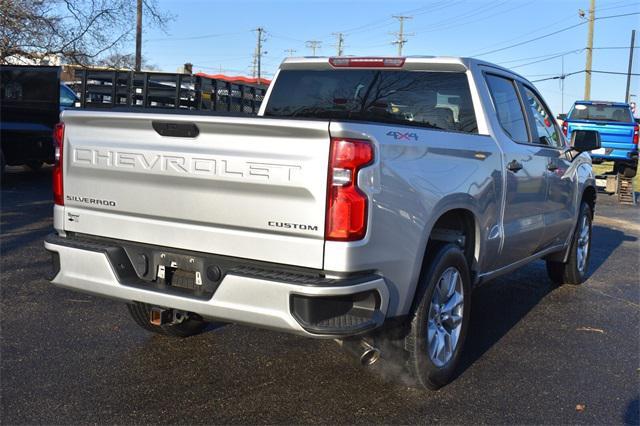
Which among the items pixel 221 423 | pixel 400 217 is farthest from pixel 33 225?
pixel 400 217

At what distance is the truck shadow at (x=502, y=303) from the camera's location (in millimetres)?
4797

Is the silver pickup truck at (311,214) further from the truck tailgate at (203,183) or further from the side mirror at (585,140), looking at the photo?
Result: the side mirror at (585,140)

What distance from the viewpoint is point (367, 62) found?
491 centimetres

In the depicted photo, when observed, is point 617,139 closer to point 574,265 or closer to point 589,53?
point 574,265

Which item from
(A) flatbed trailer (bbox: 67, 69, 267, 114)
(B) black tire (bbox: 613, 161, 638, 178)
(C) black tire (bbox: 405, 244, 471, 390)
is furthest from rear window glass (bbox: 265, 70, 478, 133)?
(B) black tire (bbox: 613, 161, 638, 178)

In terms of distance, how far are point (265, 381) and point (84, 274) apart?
1.21 meters

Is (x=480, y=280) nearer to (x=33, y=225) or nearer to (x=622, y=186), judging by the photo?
(x=33, y=225)

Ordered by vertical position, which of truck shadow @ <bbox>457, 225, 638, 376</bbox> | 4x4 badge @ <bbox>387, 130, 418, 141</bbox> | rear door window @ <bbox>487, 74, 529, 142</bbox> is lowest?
truck shadow @ <bbox>457, 225, 638, 376</bbox>

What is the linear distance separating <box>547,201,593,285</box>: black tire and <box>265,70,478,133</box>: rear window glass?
2652mm

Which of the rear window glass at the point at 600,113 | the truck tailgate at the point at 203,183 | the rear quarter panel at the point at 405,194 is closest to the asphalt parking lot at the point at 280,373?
the rear quarter panel at the point at 405,194

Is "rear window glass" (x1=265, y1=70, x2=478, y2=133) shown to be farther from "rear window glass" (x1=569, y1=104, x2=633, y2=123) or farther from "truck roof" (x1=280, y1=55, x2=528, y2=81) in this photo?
"rear window glass" (x1=569, y1=104, x2=633, y2=123)

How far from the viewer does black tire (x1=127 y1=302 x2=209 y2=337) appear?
438cm

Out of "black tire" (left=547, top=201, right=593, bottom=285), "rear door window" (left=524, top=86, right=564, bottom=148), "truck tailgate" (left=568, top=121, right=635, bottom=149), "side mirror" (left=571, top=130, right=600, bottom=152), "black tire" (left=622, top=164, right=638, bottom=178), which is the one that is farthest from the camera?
"truck tailgate" (left=568, top=121, right=635, bottom=149)

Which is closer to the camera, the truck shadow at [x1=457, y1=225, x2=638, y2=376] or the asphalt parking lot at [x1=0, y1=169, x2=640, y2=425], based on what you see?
the asphalt parking lot at [x1=0, y1=169, x2=640, y2=425]
